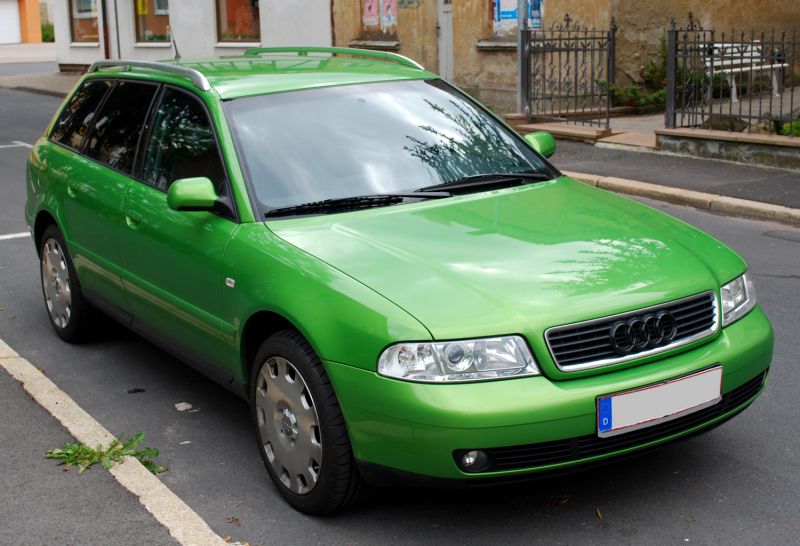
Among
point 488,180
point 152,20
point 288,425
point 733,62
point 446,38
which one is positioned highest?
point 152,20

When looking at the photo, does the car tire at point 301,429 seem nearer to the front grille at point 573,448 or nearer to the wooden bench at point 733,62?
the front grille at point 573,448

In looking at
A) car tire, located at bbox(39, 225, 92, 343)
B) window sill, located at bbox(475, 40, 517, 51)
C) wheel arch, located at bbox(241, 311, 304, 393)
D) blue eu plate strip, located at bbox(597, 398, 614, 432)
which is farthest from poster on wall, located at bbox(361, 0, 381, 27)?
blue eu plate strip, located at bbox(597, 398, 614, 432)

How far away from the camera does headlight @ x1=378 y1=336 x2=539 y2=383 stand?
3557 millimetres

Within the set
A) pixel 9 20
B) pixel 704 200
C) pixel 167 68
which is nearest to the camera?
pixel 167 68

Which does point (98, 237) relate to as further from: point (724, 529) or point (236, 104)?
point (724, 529)

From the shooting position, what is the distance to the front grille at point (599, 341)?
3629 mm

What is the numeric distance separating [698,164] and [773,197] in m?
2.05

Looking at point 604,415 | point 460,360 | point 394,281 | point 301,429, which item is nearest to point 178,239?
point 301,429

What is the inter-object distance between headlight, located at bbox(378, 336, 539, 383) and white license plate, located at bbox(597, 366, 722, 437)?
29 cm

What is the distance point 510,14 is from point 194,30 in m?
11.2

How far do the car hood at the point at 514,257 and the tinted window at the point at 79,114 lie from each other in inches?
→ 89.7

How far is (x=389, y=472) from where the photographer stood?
3.67m

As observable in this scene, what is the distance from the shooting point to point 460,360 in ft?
11.7

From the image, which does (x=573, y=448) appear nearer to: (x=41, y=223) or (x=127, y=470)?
(x=127, y=470)
